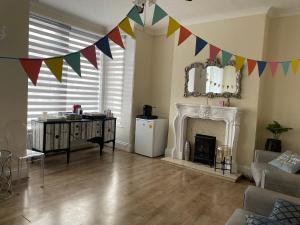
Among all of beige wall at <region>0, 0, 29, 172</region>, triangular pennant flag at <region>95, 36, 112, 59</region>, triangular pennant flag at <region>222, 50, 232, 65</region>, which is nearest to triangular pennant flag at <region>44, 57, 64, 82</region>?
triangular pennant flag at <region>95, 36, 112, 59</region>

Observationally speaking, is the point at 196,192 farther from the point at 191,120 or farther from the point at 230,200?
the point at 191,120

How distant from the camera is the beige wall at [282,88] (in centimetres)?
378

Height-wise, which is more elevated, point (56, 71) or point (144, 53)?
point (144, 53)

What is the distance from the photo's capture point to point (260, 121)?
4074 millimetres

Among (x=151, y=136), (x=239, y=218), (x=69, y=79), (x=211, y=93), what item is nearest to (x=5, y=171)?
(x=69, y=79)

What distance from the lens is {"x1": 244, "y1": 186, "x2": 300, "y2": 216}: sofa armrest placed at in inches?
71.9

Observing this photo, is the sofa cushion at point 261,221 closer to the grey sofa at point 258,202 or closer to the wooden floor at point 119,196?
the grey sofa at point 258,202

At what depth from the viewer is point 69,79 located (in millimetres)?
4867

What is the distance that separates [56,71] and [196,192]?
2.31 metres

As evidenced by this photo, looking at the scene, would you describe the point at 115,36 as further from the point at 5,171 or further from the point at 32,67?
the point at 5,171

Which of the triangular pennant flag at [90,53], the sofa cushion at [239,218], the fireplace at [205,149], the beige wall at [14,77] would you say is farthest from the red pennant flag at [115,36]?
the fireplace at [205,149]

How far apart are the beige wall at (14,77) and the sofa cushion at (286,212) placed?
9.90ft

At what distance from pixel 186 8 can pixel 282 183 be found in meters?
2.93

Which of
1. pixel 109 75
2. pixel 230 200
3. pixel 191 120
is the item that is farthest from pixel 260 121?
pixel 109 75
